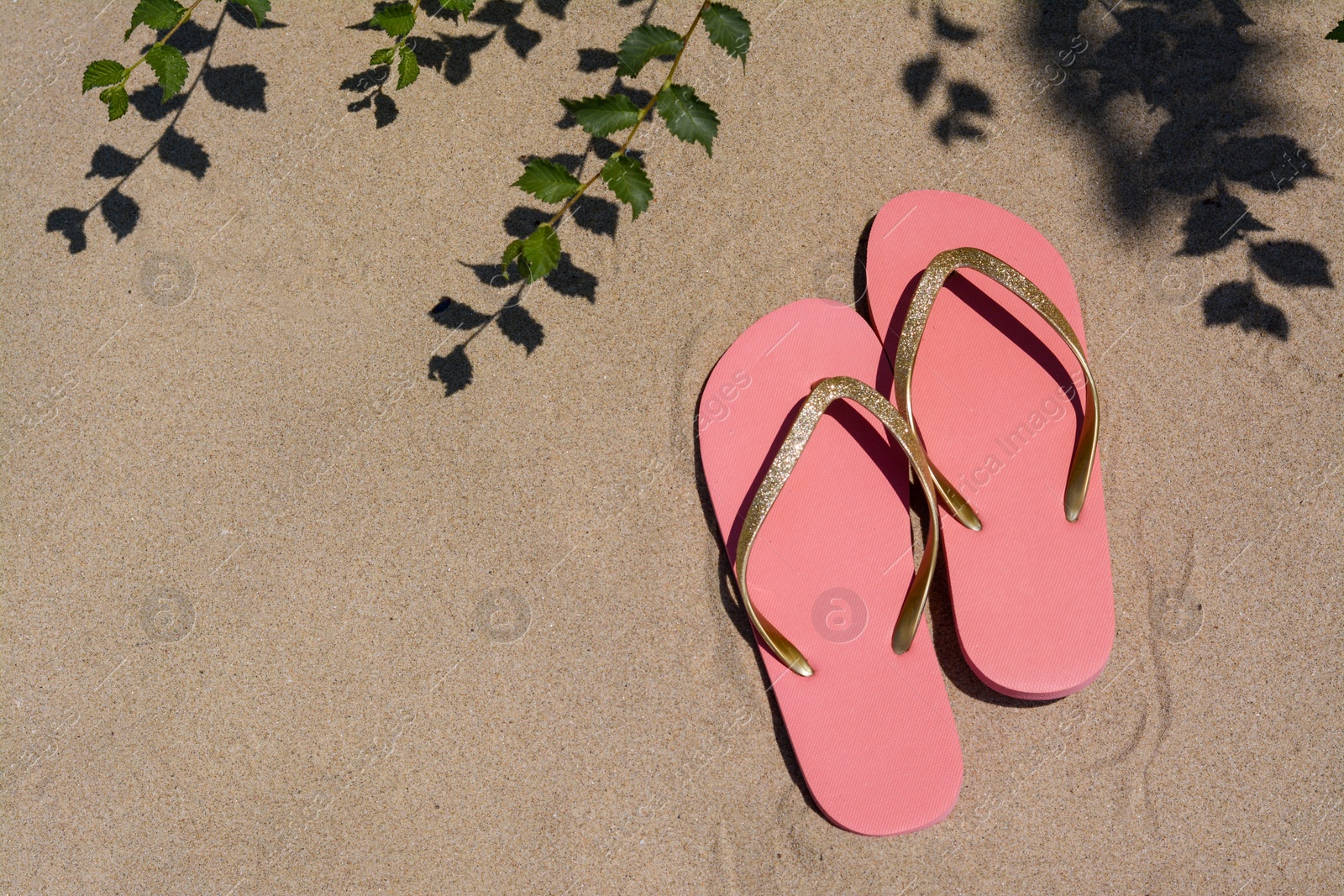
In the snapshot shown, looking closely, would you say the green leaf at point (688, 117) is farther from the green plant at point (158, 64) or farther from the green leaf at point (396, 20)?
the green plant at point (158, 64)

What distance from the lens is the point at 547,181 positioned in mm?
1392

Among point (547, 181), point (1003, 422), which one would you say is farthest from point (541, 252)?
point (1003, 422)

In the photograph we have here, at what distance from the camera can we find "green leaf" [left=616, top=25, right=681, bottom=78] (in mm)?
1370

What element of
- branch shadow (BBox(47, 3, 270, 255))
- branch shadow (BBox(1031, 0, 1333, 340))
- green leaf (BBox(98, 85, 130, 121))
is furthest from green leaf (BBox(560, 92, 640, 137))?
branch shadow (BBox(1031, 0, 1333, 340))

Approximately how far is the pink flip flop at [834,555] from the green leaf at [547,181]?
57 centimetres

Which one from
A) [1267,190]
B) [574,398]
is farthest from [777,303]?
[1267,190]

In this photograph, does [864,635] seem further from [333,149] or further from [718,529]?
[333,149]

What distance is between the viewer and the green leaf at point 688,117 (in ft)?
4.49

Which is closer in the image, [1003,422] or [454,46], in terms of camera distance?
[1003,422]

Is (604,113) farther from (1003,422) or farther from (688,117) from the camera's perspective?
(1003,422)

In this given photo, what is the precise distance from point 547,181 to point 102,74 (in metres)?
0.81

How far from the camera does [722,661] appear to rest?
5.88 feet

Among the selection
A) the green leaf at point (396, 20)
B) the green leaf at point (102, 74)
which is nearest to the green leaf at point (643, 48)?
the green leaf at point (396, 20)

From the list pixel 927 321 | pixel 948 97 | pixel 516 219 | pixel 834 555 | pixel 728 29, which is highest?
pixel 728 29
